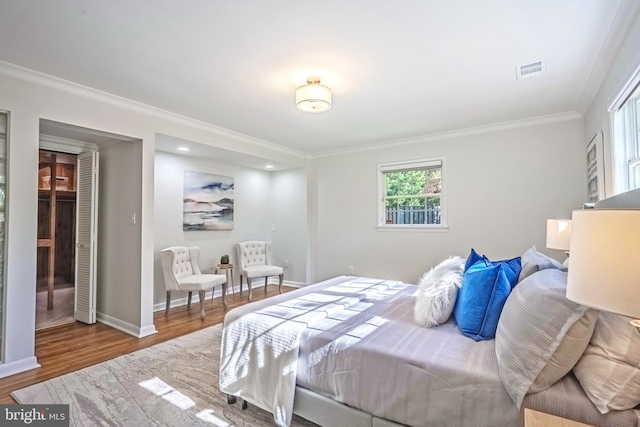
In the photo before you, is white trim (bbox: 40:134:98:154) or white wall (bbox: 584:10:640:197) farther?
white trim (bbox: 40:134:98:154)

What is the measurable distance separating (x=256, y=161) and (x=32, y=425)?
13.2 feet

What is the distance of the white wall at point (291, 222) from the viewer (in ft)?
19.4

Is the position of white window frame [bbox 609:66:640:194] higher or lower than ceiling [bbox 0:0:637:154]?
lower

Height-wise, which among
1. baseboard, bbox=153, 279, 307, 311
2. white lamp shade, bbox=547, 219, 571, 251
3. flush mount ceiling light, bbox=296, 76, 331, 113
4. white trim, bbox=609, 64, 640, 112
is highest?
flush mount ceiling light, bbox=296, 76, 331, 113

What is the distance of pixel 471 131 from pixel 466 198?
915 mm

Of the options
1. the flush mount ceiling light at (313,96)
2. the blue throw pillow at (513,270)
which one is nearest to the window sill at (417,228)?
the blue throw pillow at (513,270)

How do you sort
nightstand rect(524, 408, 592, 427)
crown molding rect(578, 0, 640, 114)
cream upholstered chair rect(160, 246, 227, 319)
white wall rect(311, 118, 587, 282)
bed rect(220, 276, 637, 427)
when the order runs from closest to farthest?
nightstand rect(524, 408, 592, 427) < bed rect(220, 276, 637, 427) < crown molding rect(578, 0, 640, 114) < white wall rect(311, 118, 587, 282) < cream upholstered chair rect(160, 246, 227, 319)

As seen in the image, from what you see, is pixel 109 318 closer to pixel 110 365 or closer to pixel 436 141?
pixel 110 365

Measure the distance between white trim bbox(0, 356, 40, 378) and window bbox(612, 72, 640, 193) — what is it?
195 inches

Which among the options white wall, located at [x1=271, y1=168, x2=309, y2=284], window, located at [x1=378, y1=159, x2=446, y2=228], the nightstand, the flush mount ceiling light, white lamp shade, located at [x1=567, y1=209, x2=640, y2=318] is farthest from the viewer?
white wall, located at [x1=271, y1=168, x2=309, y2=284]

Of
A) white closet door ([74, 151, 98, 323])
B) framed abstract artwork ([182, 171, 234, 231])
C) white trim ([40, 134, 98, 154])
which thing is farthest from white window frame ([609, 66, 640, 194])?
white trim ([40, 134, 98, 154])

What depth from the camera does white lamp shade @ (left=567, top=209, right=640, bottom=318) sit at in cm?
74

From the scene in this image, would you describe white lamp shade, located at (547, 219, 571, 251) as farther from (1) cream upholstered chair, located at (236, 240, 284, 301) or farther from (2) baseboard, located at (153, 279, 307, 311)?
(2) baseboard, located at (153, 279, 307, 311)

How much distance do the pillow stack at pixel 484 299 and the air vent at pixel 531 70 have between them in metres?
1.75
